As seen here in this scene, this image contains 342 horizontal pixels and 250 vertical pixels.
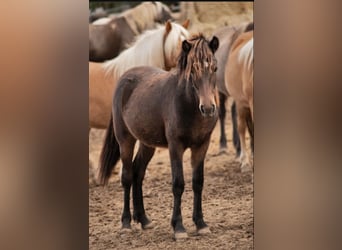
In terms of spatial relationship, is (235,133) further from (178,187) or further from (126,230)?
(126,230)

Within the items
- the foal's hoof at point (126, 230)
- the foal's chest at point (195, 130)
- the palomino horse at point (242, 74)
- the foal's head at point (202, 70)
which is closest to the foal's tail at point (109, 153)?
the foal's hoof at point (126, 230)

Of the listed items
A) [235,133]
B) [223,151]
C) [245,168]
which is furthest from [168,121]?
[235,133]

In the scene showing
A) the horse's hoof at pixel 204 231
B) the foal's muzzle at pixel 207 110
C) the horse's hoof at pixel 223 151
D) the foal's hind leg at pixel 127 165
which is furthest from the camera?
the horse's hoof at pixel 223 151

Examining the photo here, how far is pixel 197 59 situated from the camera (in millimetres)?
3141

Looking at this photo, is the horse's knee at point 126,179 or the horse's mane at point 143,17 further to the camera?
the horse's mane at point 143,17

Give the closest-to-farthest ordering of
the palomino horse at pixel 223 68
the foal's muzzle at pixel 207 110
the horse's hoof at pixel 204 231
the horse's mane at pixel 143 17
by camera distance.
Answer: the foal's muzzle at pixel 207 110 → the horse's hoof at pixel 204 231 → the palomino horse at pixel 223 68 → the horse's mane at pixel 143 17

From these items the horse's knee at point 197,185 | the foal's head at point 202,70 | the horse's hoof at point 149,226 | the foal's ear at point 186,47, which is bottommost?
the horse's hoof at point 149,226

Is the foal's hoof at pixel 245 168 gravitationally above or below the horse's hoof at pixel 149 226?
above

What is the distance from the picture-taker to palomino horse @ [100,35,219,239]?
3154 millimetres

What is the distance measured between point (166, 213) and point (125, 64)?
892mm

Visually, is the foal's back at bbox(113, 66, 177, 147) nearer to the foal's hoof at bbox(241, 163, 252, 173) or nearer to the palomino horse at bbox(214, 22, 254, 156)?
the palomino horse at bbox(214, 22, 254, 156)

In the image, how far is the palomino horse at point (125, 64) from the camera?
11.4 feet

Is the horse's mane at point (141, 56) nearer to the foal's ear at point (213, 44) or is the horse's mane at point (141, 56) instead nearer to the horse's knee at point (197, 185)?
the foal's ear at point (213, 44)

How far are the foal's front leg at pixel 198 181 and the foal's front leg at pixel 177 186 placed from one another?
0.24ft
